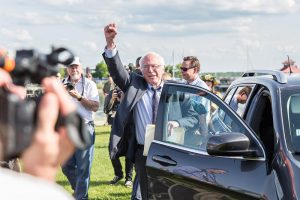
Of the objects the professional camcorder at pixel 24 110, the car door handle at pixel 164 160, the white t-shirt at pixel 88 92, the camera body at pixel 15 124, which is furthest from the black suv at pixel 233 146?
the white t-shirt at pixel 88 92

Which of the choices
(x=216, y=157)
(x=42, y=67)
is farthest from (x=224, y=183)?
(x=42, y=67)

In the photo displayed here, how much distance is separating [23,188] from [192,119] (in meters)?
3.38

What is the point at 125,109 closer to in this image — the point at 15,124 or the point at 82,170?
the point at 82,170

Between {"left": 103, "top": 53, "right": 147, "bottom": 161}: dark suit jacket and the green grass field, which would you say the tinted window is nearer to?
{"left": 103, "top": 53, "right": 147, "bottom": 161}: dark suit jacket

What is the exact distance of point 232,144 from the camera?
377 centimetres

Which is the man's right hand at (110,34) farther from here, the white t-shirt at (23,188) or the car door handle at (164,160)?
the white t-shirt at (23,188)

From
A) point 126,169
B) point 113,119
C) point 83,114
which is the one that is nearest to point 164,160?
point 113,119

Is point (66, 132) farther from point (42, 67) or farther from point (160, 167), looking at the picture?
point (160, 167)

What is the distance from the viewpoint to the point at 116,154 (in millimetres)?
5645

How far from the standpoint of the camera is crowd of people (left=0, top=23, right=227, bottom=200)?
1356 millimetres

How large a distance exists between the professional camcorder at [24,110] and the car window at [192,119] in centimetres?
280

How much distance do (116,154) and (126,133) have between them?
0.22 metres

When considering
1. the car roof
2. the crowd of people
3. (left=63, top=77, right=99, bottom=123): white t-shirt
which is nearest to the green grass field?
the crowd of people

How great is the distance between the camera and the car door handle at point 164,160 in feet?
14.7
